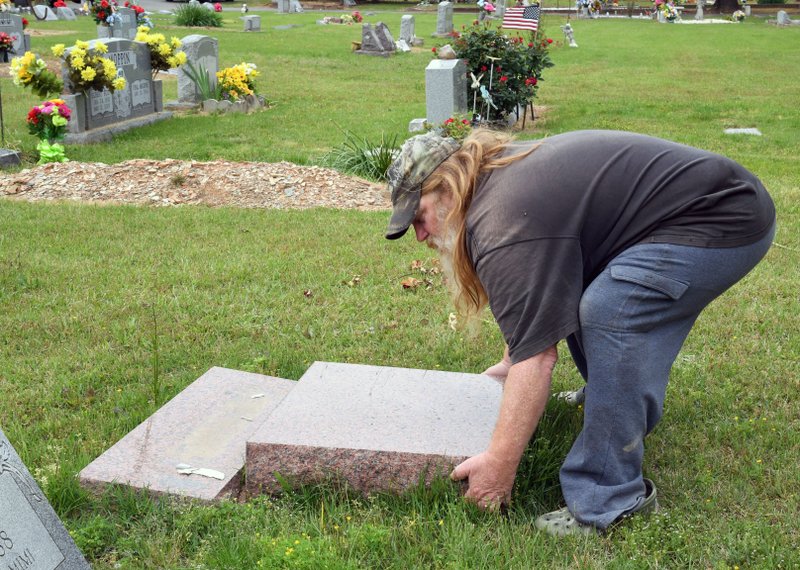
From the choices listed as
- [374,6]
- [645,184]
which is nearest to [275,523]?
[645,184]

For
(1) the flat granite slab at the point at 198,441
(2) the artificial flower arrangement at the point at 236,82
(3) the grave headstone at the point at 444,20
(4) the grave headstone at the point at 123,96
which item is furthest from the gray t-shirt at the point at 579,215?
(3) the grave headstone at the point at 444,20

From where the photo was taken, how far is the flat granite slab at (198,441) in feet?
10.3

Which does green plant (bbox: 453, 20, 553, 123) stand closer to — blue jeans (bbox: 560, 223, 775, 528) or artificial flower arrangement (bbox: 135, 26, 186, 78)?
artificial flower arrangement (bbox: 135, 26, 186, 78)

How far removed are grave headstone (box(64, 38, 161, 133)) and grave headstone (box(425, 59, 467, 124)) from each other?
4.47m

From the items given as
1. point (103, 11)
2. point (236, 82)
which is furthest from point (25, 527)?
point (103, 11)

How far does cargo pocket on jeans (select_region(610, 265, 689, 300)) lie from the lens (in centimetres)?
266

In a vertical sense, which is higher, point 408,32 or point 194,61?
point 408,32

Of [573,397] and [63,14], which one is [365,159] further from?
[63,14]

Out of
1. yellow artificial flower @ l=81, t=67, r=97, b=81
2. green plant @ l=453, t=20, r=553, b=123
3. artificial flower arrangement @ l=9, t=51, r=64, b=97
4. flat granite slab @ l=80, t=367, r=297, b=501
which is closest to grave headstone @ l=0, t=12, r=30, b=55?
artificial flower arrangement @ l=9, t=51, r=64, b=97

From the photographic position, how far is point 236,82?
14.3 metres

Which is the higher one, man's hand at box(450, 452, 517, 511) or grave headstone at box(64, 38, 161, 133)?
grave headstone at box(64, 38, 161, 133)

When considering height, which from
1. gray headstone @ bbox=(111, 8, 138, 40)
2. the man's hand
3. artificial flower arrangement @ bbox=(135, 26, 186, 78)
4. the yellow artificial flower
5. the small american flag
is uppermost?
gray headstone @ bbox=(111, 8, 138, 40)

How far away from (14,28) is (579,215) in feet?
68.3

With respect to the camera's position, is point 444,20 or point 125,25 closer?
point 125,25
